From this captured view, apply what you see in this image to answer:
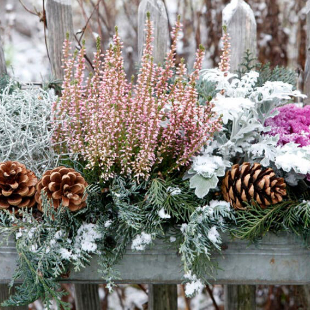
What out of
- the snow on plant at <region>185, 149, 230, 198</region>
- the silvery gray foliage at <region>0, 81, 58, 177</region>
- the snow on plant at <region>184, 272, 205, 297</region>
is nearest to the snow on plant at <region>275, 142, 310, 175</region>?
the snow on plant at <region>185, 149, 230, 198</region>

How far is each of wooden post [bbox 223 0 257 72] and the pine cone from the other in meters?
0.72

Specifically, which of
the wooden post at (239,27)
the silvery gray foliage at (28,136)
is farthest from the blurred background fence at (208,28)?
the silvery gray foliage at (28,136)

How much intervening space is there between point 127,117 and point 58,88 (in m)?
0.52

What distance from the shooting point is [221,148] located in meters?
0.92

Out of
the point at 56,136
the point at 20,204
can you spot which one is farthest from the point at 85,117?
the point at 20,204

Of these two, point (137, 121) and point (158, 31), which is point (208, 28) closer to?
point (158, 31)

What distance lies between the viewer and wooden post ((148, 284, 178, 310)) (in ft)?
4.53

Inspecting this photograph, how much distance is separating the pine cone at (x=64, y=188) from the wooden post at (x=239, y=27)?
2.36ft

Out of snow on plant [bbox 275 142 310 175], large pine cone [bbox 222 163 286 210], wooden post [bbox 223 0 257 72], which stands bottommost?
large pine cone [bbox 222 163 286 210]

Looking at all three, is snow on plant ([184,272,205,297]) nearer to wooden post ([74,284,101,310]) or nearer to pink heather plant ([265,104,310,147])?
pink heather plant ([265,104,310,147])

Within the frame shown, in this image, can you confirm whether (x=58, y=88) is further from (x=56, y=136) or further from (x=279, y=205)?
(x=279, y=205)

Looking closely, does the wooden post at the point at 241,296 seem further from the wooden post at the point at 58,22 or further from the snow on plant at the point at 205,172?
the wooden post at the point at 58,22

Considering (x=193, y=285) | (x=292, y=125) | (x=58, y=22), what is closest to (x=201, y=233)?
(x=193, y=285)

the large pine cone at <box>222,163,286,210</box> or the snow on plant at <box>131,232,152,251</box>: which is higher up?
the large pine cone at <box>222,163,286,210</box>
